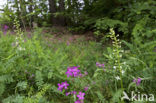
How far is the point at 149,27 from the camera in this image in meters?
3.57

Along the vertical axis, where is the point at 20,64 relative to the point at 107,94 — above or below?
above

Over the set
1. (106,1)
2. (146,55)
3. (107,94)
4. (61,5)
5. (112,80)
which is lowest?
(107,94)

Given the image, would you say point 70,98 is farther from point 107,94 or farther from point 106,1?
point 106,1

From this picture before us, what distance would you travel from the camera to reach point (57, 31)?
755cm

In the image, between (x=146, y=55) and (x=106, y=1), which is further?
(x=106, y=1)

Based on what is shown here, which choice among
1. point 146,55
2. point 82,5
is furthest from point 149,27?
point 82,5

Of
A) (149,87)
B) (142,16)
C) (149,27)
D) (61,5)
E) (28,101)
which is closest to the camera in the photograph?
(28,101)

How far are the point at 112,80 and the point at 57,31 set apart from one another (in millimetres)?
5812

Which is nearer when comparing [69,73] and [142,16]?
[69,73]

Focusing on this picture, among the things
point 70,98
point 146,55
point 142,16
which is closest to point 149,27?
point 142,16

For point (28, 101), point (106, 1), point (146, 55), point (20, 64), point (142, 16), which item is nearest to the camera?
point (28, 101)

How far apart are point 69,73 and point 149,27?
2501mm

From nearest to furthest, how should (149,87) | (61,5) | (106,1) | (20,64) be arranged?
(149,87) → (20,64) → (106,1) → (61,5)

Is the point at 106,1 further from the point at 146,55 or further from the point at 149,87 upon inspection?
the point at 149,87
